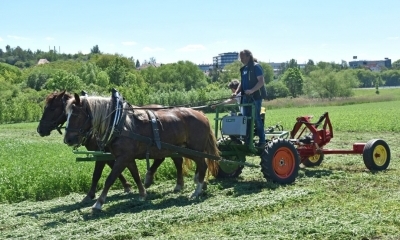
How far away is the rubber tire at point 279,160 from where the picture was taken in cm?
1025

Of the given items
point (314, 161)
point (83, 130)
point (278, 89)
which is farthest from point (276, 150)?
point (278, 89)

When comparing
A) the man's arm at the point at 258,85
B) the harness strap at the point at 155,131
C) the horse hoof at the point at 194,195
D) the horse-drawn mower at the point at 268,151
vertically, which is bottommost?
the horse hoof at the point at 194,195

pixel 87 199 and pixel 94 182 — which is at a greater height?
pixel 94 182

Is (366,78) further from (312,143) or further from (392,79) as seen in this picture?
(312,143)

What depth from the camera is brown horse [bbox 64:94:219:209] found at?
860 centimetres

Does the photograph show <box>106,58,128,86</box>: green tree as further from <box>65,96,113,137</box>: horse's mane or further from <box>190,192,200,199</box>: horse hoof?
<box>65,96,113,137</box>: horse's mane

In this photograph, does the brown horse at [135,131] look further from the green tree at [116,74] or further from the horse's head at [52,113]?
the green tree at [116,74]

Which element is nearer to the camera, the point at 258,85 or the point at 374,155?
the point at 258,85

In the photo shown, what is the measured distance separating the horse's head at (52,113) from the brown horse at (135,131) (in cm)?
61

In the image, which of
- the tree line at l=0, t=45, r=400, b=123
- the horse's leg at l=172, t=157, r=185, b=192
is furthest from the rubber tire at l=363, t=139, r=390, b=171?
the tree line at l=0, t=45, r=400, b=123

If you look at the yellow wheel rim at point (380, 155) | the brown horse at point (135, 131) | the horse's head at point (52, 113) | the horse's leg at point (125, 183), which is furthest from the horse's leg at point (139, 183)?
the yellow wheel rim at point (380, 155)

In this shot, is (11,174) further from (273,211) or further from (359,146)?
(359,146)

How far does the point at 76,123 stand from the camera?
28.1 feet

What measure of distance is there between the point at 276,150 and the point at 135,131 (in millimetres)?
2984
